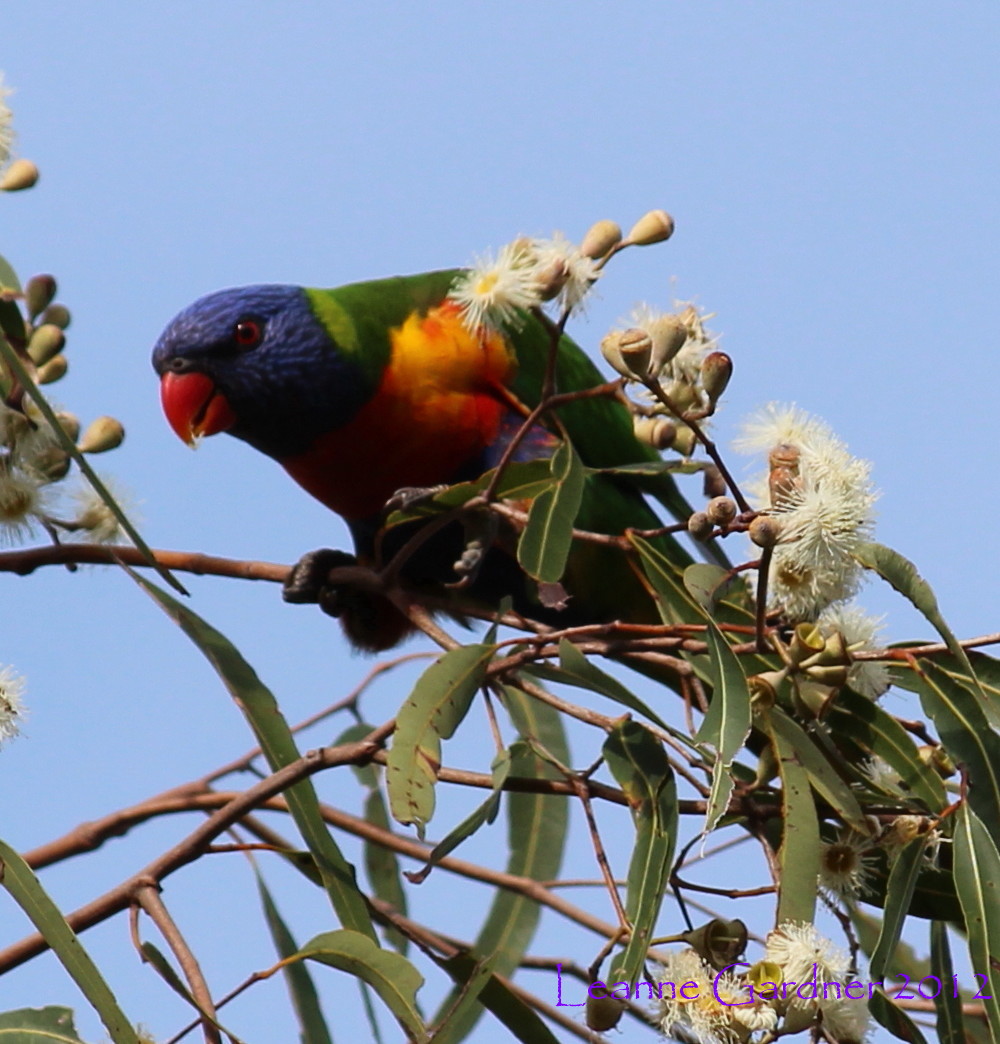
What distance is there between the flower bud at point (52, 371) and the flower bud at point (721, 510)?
85cm

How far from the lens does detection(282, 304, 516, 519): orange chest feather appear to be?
243cm

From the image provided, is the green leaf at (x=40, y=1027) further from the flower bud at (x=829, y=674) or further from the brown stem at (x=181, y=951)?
the flower bud at (x=829, y=674)

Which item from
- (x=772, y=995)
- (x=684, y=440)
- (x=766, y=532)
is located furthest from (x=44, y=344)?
(x=772, y=995)

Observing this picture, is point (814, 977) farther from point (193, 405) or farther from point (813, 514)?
point (193, 405)

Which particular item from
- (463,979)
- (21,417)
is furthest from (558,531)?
(21,417)

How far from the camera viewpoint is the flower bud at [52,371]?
5.61 feet

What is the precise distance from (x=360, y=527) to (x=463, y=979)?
1150 millimetres

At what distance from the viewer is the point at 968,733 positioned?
1.39 metres

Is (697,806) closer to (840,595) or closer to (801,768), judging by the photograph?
(801,768)

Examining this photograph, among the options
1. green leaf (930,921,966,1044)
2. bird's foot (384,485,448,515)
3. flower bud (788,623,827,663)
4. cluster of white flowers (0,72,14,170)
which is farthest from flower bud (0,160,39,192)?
green leaf (930,921,966,1044)

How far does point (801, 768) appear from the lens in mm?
1384

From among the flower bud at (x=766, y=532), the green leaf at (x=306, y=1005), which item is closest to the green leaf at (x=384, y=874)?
the green leaf at (x=306, y=1005)

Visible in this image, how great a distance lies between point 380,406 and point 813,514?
1239 mm

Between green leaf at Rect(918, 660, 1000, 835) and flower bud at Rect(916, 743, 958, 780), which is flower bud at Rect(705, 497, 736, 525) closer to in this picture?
green leaf at Rect(918, 660, 1000, 835)
